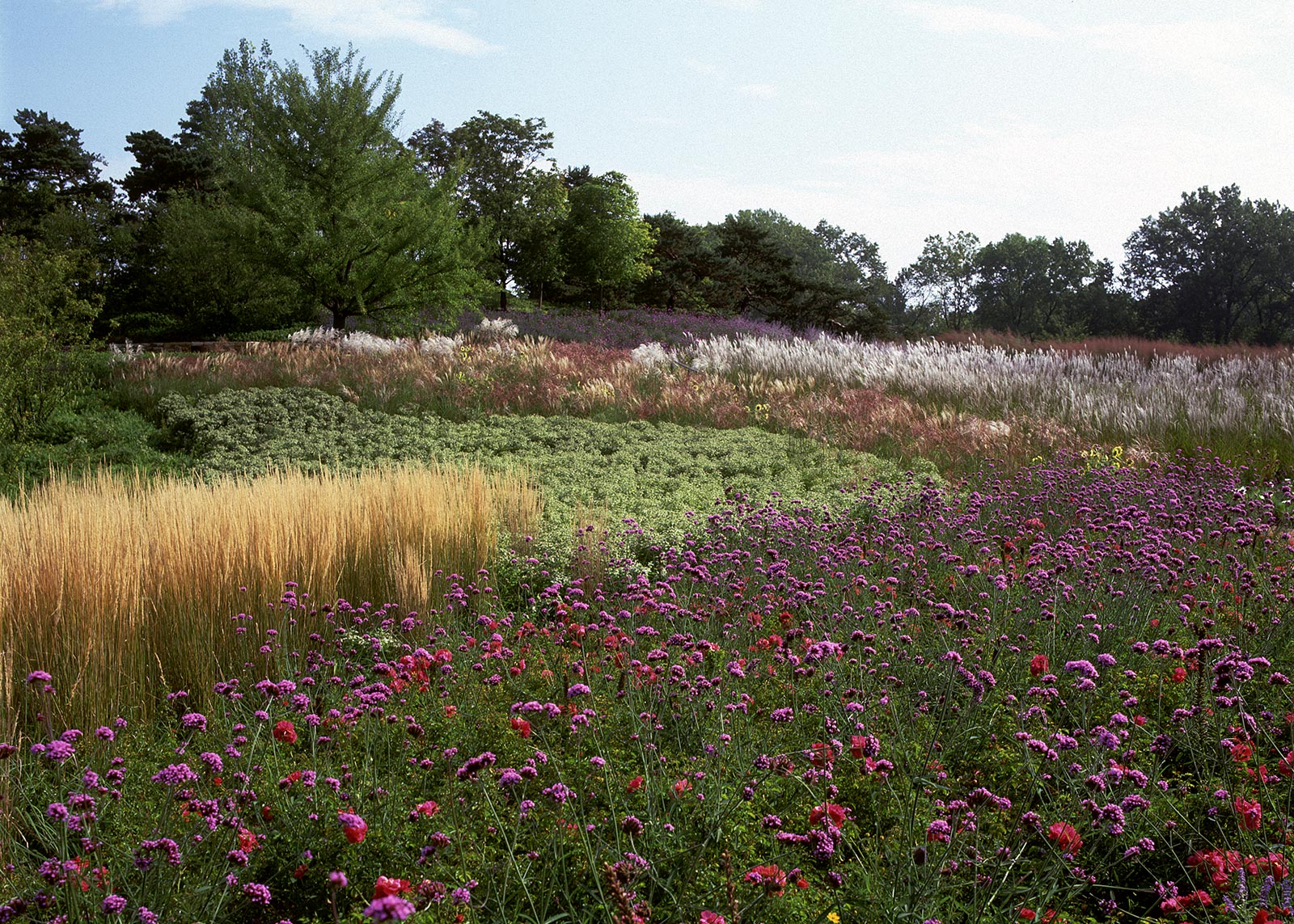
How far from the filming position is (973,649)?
372 centimetres

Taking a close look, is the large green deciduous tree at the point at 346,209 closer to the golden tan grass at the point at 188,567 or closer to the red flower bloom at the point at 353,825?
the golden tan grass at the point at 188,567

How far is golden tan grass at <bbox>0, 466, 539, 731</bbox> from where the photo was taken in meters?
3.68

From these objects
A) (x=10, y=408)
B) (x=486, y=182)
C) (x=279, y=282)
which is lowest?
(x=10, y=408)

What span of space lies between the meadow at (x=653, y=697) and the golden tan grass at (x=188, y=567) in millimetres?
23

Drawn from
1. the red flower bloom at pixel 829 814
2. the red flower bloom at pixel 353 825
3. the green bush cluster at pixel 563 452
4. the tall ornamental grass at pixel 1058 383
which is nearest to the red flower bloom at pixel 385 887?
the red flower bloom at pixel 353 825

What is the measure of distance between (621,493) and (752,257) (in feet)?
103

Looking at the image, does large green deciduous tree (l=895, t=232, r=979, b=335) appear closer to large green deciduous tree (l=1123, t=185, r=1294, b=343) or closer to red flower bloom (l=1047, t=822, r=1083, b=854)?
large green deciduous tree (l=1123, t=185, r=1294, b=343)

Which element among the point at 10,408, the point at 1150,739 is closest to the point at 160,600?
the point at 1150,739

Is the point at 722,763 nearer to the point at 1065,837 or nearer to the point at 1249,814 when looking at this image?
the point at 1065,837

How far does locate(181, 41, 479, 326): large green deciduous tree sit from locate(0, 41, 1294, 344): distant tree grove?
0.05 meters

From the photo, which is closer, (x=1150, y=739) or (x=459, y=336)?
(x=1150, y=739)

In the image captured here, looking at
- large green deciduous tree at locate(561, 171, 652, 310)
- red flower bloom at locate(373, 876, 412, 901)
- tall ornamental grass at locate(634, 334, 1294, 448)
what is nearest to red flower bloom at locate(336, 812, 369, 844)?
red flower bloom at locate(373, 876, 412, 901)

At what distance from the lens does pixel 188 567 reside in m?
4.29

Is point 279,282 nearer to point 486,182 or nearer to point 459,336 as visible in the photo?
point 459,336
